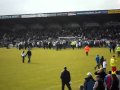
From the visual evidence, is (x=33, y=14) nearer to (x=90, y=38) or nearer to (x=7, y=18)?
(x=7, y=18)

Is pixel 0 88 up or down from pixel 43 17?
down

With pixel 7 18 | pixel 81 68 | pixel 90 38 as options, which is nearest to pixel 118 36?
pixel 90 38

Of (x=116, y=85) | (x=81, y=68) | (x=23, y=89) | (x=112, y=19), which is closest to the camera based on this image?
(x=116, y=85)

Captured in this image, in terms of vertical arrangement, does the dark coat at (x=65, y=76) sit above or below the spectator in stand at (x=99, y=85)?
below

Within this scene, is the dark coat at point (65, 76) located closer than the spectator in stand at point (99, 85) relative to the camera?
No

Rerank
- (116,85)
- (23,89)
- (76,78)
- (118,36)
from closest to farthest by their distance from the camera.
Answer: (116,85)
(23,89)
(76,78)
(118,36)

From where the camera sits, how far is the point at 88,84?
45.1ft

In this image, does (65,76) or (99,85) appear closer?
(99,85)

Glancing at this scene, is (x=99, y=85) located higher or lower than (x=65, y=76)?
higher

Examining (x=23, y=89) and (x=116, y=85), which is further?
(x=23, y=89)

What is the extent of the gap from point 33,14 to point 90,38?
1372 cm

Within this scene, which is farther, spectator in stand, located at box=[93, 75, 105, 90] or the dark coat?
the dark coat

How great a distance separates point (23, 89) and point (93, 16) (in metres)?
44.5

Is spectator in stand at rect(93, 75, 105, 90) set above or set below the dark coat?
above
